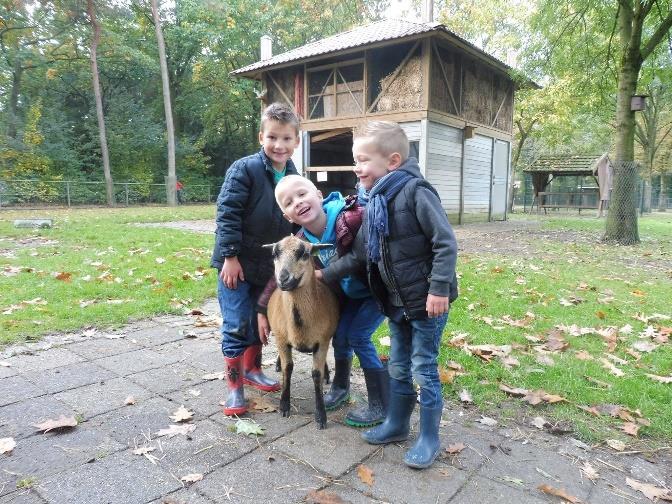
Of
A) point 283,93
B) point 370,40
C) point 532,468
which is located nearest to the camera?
point 532,468

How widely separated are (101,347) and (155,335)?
0.52 meters

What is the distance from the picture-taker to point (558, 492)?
2.35 metres

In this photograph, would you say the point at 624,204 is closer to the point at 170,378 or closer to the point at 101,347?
the point at 170,378

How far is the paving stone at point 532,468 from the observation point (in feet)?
8.05

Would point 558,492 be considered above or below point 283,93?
below

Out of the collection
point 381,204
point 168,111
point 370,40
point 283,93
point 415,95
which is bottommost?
point 381,204

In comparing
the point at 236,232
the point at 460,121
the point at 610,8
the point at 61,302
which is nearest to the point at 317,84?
the point at 460,121

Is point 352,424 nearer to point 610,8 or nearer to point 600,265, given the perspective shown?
point 600,265

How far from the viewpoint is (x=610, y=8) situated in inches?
493

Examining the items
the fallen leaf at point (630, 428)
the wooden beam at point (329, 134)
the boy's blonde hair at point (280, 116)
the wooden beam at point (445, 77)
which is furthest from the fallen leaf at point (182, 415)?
the wooden beam at point (329, 134)

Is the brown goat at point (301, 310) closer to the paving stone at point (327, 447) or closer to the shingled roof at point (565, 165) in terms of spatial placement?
the paving stone at point (327, 447)

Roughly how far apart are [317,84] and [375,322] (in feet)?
51.7

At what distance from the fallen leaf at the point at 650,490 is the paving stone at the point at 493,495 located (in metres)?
0.45

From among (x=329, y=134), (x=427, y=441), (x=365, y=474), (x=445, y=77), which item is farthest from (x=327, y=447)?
(x=329, y=134)
